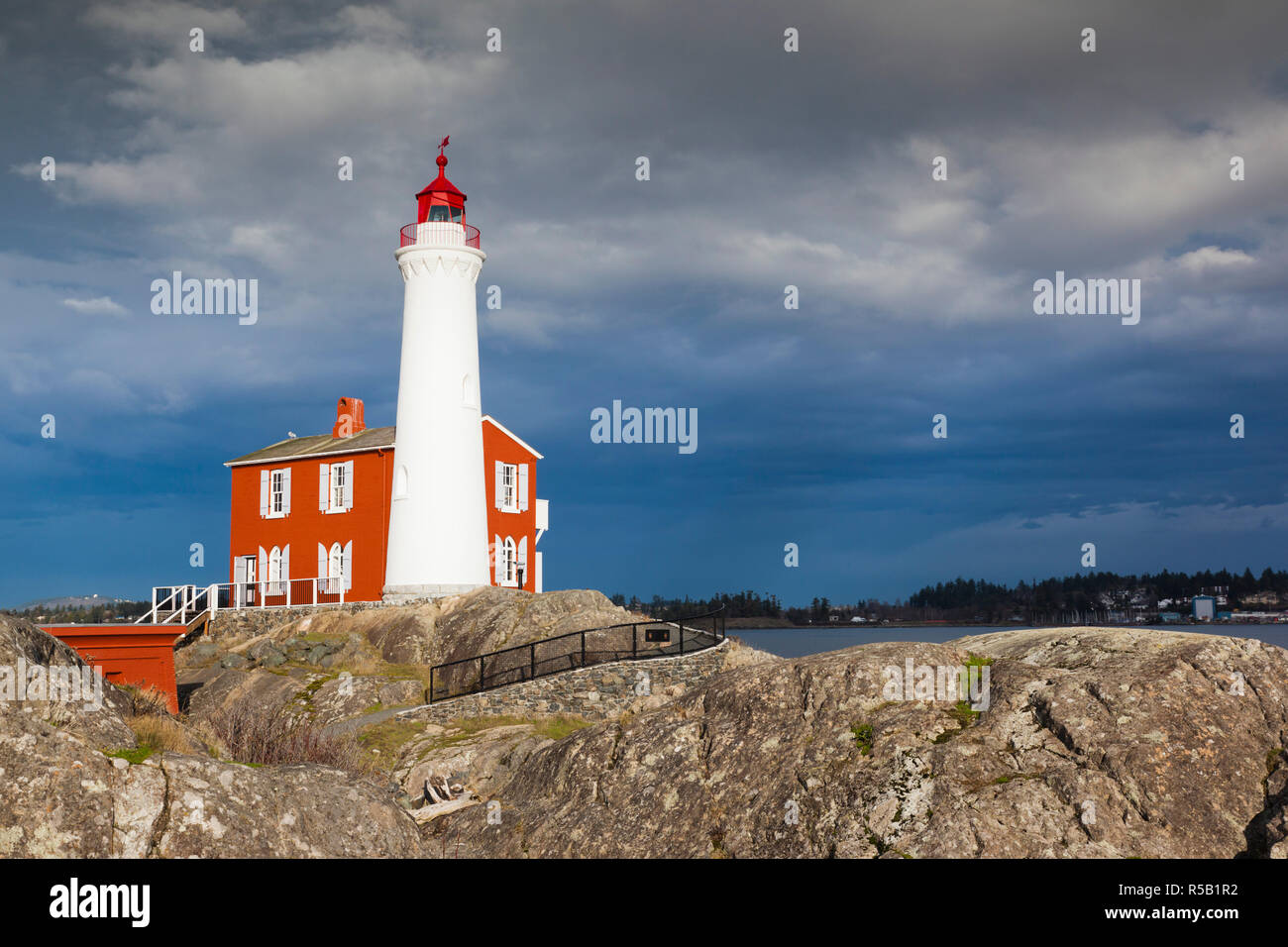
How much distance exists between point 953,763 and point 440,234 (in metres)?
27.6

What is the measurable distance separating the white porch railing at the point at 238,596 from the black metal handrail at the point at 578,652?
37.3 feet

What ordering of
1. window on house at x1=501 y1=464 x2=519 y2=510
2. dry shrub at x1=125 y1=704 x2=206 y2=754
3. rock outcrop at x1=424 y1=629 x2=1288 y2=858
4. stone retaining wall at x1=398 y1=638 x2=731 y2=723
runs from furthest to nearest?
window on house at x1=501 y1=464 x2=519 y2=510, stone retaining wall at x1=398 y1=638 x2=731 y2=723, dry shrub at x1=125 y1=704 x2=206 y2=754, rock outcrop at x1=424 y1=629 x2=1288 y2=858

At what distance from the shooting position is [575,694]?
23203 mm

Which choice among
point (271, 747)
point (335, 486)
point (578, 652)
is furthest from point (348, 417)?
point (271, 747)

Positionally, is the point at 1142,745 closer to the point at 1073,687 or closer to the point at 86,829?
the point at 1073,687

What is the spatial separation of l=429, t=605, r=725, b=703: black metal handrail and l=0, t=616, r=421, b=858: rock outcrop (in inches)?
598

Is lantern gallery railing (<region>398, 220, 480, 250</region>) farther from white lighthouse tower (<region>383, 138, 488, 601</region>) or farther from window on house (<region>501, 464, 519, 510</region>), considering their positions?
window on house (<region>501, 464, 519, 510</region>)

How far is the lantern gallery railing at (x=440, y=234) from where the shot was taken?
109ft

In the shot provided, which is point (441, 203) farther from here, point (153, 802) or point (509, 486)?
point (153, 802)

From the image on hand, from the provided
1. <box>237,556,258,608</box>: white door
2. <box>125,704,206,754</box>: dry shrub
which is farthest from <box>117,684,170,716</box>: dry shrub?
<box>237,556,258,608</box>: white door

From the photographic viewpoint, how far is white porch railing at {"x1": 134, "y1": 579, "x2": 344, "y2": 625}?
117 ft

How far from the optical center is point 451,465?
108 feet
